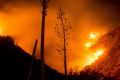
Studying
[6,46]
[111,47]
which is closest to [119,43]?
[111,47]

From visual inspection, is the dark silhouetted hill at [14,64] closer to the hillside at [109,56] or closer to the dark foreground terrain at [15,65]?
the dark foreground terrain at [15,65]

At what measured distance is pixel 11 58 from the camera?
43.6 meters

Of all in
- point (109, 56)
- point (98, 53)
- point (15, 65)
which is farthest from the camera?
point (98, 53)

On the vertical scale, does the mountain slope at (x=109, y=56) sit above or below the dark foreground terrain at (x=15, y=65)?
above

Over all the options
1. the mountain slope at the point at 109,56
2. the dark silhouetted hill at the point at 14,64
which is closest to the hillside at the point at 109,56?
the mountain slope at the point at 109,56

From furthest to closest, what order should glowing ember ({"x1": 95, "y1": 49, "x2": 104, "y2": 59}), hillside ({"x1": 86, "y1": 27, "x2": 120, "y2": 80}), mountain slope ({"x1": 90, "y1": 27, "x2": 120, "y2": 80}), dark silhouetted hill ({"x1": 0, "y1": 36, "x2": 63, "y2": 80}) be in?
glowing ember ({"x1": 95, "y1": 49, "x2": 104, "y2": 59}) → mountain slope ({"x1": 90, "y1": 27, "x2": 120, "y2": 80}) → hillside ({"x1": 86, "y1": 27, "x2": 120, "y2": 80}) → dark silhouetted hill ({"x1": 0, "y1": 36, "x2": 63, "y2": 80})

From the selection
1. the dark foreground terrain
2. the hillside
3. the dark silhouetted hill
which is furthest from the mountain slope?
the dark silhouetted hill

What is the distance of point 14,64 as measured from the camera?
42.6 metres

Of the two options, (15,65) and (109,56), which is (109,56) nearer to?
(109,56)

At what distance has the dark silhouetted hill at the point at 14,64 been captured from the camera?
132 ft

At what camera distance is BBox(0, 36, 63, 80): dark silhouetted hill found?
132ft

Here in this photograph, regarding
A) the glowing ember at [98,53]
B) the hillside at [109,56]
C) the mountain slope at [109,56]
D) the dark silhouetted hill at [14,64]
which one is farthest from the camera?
the glowing ember at [98,53]

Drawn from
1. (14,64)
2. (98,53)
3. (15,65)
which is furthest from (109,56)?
(15,65)

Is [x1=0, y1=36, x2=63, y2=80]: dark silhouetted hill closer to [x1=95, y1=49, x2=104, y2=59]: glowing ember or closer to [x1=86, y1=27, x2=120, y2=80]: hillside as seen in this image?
[x1=86, y1=27, x2=120, y2=80]: hillside
